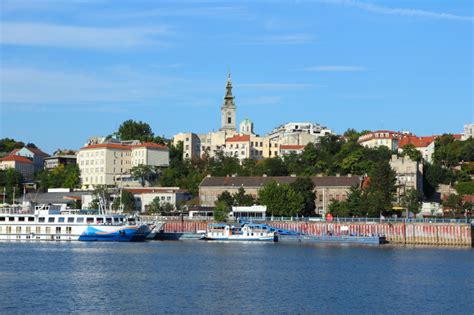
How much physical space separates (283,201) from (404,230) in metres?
17.2

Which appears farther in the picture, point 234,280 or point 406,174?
point 406,174

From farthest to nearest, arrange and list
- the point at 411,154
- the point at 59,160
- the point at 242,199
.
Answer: the point at 59,160 → the point at 411,154 → the point at 242,199

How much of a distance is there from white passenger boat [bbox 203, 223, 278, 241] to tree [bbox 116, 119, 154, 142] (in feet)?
249

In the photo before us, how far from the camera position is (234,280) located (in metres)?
58.2

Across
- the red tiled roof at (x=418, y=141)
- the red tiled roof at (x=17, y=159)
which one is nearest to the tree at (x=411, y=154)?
the red tiled roof at (x=418, y=141)

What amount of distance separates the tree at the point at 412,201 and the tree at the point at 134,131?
7418 centimetres

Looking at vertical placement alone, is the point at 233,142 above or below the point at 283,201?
above

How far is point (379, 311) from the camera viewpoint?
1820 inches

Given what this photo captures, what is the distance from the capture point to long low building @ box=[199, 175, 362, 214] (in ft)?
394

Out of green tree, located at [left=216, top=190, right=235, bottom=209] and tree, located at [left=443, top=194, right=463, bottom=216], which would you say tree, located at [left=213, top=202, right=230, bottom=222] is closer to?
green tree, located at [left=216, top=190, right=235, bottom=209]

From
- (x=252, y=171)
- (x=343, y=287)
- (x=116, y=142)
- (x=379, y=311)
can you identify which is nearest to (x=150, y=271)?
(x=343, y=287)

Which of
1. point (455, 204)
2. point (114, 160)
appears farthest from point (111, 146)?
point (455, 204)

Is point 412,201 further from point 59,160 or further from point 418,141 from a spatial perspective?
point 59,160

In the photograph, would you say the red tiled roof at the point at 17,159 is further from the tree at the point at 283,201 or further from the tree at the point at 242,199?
the tree at the point at 283,201
